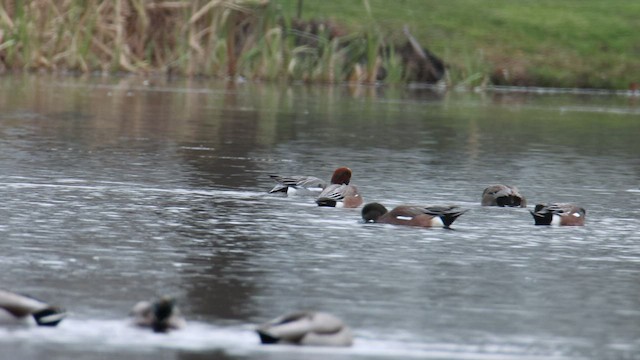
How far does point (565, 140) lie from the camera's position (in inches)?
957

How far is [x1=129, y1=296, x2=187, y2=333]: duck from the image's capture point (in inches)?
316

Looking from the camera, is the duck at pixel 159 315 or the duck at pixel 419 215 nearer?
the duck at pixel 159 315

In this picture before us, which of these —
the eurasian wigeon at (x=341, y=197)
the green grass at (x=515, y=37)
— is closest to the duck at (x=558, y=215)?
the eurasian wigeon at (x=341, y=197)

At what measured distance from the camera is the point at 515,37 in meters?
44.1

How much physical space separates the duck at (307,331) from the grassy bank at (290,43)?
27.8 metres

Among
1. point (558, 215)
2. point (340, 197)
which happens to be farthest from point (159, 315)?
point (340, 197)

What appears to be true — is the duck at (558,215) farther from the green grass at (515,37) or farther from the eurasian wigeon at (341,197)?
the green grass at (515,37)

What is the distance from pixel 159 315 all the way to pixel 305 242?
3.77 metres

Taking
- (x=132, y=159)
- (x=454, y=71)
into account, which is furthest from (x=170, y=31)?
(x=132, y=159)

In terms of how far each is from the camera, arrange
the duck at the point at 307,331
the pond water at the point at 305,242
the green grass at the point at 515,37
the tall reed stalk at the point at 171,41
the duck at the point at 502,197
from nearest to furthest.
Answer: the duck at the point at 307,331, the pond water at the point at 305,242, the duck at the point at 502,197, the tall reed stalk at the point at 171,41, the green grass at the point at 515,37

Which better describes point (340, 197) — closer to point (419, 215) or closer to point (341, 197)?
point (341, 197)

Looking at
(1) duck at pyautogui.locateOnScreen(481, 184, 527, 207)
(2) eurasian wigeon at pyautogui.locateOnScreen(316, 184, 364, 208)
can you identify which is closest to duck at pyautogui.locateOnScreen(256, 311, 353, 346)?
→ (2) eurasian wigeon at pyautogui.locateOnScreen(316, 184, 364, 208)

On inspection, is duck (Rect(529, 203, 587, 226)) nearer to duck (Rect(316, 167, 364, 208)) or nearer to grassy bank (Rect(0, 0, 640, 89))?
duck (Rect(316, 167, 364, 208))

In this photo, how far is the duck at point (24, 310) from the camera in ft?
26.5
